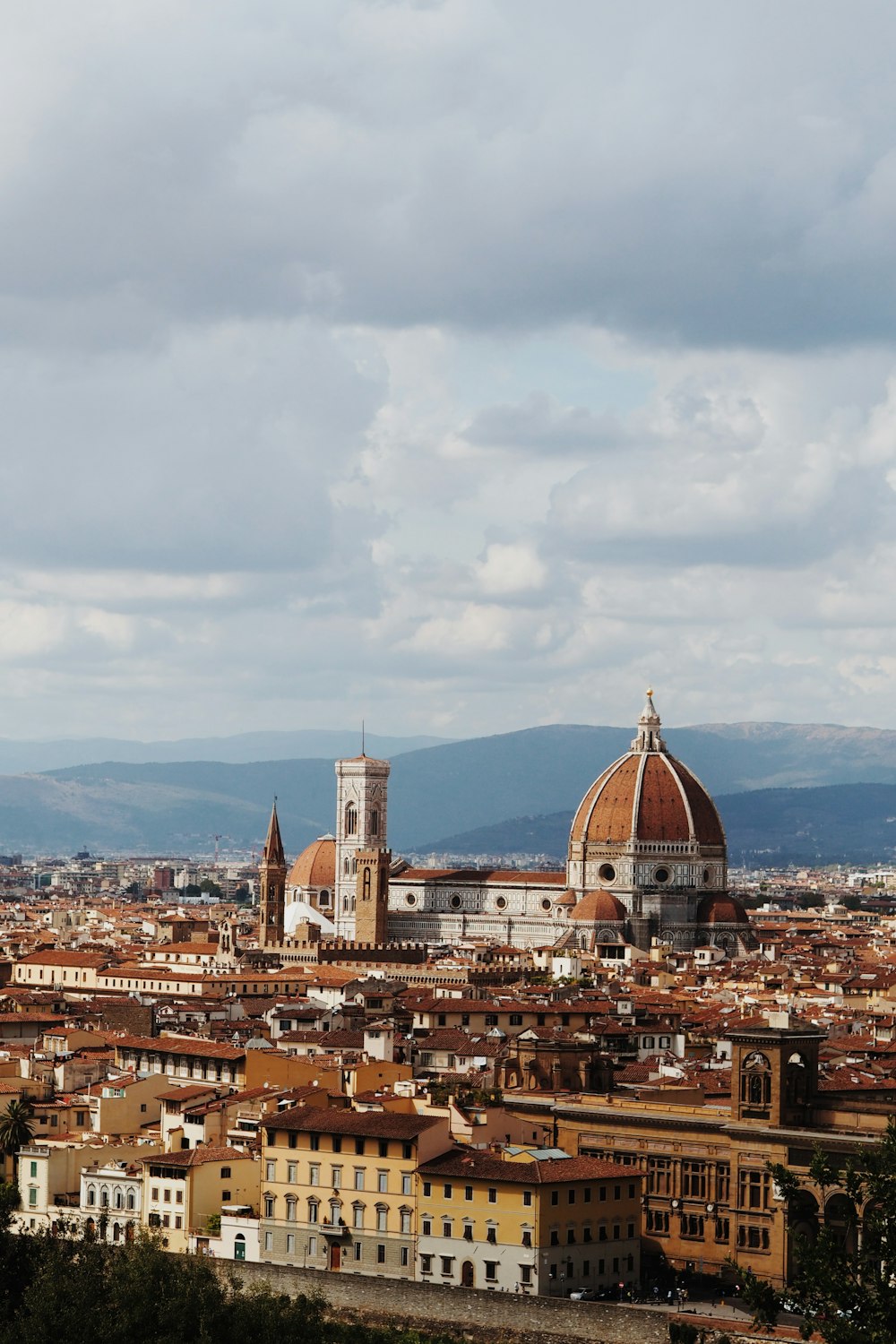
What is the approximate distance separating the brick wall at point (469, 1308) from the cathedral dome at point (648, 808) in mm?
82244

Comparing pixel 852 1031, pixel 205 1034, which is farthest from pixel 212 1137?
pixel 852 1031

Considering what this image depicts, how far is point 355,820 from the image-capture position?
451 feet

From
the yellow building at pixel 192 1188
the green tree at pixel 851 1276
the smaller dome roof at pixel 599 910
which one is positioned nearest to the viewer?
the green tree at pixel 851 1276

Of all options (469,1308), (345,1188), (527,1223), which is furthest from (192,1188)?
(527,1223)

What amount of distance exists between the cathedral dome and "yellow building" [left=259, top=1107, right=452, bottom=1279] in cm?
7972

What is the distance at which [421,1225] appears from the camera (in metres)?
49.0

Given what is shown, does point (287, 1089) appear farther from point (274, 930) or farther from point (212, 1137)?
point (274, 930)

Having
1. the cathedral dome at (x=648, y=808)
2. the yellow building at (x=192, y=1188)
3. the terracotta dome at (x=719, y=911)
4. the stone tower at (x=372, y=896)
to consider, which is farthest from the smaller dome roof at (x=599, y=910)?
the yellow building at (x=192, y=1188)

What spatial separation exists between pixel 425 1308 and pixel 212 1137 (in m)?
8.65

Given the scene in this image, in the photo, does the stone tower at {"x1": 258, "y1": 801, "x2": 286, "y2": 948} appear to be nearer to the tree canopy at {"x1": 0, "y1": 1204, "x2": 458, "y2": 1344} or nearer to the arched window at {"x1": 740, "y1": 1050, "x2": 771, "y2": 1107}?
the arched window at {"x1": 740, "y1": 1050, "x2": 771, "y2": 1107}

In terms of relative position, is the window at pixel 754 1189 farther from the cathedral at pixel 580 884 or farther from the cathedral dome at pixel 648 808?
the cathedral dome at pixel 648 808

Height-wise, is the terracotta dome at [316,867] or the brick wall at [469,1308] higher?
the terracotta dome at [316,867]

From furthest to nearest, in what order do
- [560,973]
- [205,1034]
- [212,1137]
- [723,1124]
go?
1. [560,973]
2. [205,1034]
3. [212,1137]
4. [723,1124]

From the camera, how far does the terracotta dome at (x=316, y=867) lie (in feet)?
458
